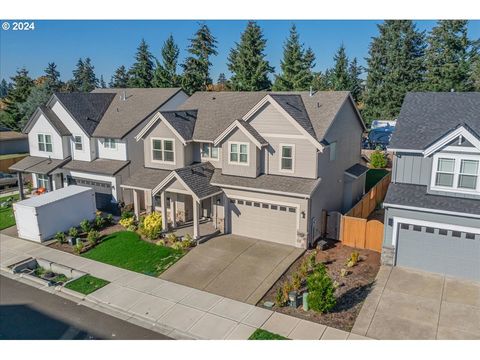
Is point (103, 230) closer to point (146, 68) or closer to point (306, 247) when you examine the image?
point (306, 247)

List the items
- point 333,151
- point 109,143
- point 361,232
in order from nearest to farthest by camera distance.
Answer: point 361,232 < point 333,151 < point 109,143

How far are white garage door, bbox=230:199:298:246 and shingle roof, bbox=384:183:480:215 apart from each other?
15.7ft

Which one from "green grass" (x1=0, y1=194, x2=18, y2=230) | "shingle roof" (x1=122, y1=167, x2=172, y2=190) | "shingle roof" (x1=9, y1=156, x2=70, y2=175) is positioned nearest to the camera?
"shingle roof" (x1=122, y1=167, x2=172, y2=190)

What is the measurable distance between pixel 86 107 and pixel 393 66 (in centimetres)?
4207

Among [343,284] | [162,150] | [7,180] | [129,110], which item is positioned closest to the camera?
[343,284]

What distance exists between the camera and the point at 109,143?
27234mm

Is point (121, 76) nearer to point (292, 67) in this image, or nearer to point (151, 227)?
point (292, 67)

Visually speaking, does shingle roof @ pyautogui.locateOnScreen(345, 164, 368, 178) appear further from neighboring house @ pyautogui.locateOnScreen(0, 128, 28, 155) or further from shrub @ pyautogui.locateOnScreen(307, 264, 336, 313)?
neighboring house @ pyautogui.locateOnScreen(0, 128, 28, 155)

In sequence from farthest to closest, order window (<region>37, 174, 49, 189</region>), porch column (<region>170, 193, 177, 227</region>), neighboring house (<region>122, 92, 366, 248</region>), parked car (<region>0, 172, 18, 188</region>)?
parked car (<region>0, 172, 18, 188</region>), window (<region>37, 174, 49, 189</region>), porch column (<region>170, 193, 177, 227</region>), neighboring house (<region>122, 92, 366, 248</region>)

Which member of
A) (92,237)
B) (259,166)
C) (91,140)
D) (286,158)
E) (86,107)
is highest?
(86,107)

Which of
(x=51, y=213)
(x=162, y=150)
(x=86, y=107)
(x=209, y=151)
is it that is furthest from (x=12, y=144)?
(x=209, y=151)

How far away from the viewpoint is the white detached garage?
21.2m

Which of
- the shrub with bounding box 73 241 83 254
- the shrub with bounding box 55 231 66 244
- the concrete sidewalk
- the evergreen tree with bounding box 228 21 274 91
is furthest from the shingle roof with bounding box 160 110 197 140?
the evergreen tree with bounding box 228 21 274 91

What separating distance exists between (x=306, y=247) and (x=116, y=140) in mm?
15378
